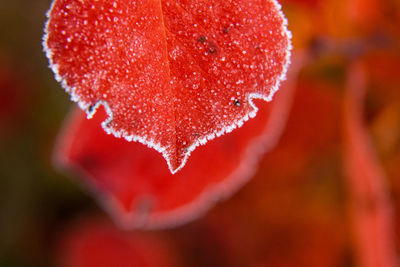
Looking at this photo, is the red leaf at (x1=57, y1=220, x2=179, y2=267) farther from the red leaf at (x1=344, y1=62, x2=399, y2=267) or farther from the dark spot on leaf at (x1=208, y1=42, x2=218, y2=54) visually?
the dark spot on leaf at (x1=208, y1=42, x2=218, y2=54)

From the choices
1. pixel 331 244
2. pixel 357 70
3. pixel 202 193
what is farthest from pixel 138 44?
pixel 331 244

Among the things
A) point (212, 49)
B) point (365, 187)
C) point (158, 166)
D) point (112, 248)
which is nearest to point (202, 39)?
point (212, 49)

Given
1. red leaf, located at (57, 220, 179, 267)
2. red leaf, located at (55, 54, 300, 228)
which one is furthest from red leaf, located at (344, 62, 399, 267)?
red leaf, located at (57, 220, 179, 267)

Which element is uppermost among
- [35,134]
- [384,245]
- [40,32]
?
[40,32]

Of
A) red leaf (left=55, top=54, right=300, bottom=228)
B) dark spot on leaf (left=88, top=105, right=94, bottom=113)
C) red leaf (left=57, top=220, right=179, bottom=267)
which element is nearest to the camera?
dark spot on leaf (left=88, top=105, right=94, bottom=113)

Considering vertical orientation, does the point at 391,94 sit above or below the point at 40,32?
below

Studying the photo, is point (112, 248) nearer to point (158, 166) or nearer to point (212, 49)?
point (158, 166)

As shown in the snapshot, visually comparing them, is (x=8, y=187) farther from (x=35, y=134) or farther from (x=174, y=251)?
(x=174, y=251)

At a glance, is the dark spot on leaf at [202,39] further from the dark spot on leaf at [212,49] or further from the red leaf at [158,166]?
the red leaf at [158,166]
